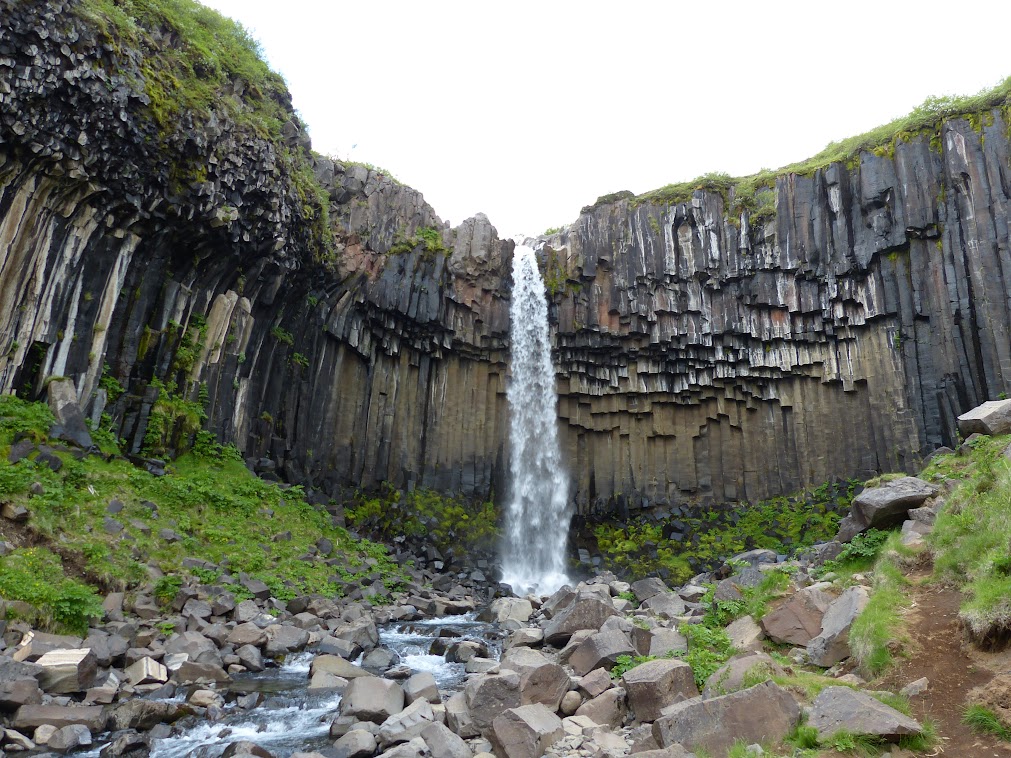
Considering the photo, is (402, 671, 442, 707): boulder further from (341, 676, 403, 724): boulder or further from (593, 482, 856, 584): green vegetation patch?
(593, 482, 856, 584): green vegetation patch

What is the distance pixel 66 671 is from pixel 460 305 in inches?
791

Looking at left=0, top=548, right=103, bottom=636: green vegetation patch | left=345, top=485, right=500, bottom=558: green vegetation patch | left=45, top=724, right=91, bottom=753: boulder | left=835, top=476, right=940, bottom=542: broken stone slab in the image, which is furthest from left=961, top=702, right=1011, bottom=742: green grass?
left=345, top=485, right=500, bottom=558: green vegetation patch

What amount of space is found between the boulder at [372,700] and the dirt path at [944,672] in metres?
5.18

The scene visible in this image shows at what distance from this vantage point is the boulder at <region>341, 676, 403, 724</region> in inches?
297

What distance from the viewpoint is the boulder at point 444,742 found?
6.32m

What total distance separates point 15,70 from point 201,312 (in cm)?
713

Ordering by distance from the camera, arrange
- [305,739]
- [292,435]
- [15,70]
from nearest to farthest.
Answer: [305,739] < [15,70] < [292,435]

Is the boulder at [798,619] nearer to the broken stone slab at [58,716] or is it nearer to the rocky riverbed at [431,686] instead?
the rocky riverbed at [431,686]

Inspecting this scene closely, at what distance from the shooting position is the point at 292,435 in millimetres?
22406

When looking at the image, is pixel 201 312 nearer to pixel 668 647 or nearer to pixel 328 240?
pixel 328 240

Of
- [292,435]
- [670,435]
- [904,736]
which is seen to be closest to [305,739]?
[904,736]

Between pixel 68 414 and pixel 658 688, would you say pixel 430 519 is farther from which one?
pixel 658 688

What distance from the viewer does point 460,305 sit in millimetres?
26484

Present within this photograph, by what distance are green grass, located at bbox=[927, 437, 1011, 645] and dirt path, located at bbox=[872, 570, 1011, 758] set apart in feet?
0.73
